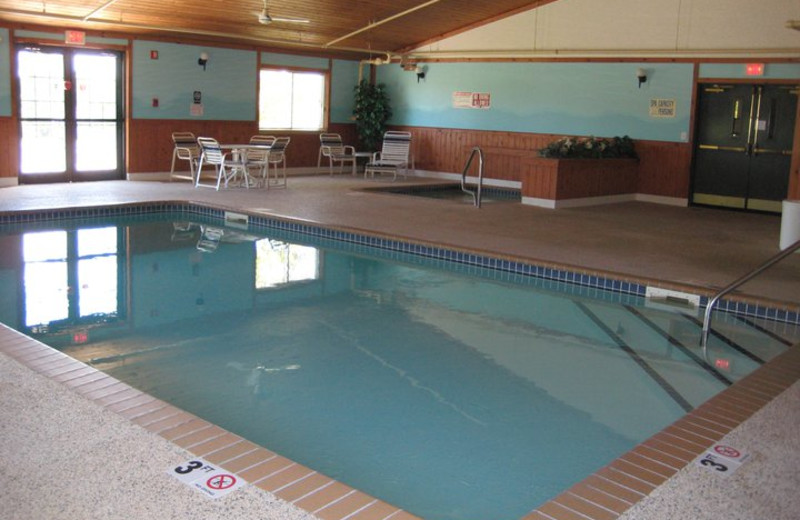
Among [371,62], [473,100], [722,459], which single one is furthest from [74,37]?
[722,459]

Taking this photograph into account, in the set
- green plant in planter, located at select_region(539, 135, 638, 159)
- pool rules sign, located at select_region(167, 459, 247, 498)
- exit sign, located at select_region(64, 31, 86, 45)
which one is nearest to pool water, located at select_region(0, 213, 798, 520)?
pool rules sign, located at select_region(167, 459, 247, 498)

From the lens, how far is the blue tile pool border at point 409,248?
6059mm

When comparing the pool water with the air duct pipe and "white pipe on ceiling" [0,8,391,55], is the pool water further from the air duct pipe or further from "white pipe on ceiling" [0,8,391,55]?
the air duct pipe

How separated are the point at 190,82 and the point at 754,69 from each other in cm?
850

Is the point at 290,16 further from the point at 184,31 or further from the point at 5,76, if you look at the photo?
the point at 5,76

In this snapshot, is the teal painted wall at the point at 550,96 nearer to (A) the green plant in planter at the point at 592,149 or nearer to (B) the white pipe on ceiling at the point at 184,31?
(A) the green plant in planter at the point at 592,149

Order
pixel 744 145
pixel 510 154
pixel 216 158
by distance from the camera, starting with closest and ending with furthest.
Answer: pixel 216 158
pixel 744 145
pixel 510 154

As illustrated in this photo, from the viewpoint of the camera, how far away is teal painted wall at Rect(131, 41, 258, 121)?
489 inches

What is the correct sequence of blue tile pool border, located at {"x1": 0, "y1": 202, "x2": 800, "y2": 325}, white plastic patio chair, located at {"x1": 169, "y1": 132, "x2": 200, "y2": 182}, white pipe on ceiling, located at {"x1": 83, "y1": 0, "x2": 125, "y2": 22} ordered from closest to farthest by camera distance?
blue tile pool border, located at {"x1": 0, "y1": 202, "x2": 800, "y2": 325} < white pipe on ceiling, located at {"x1": 83, "y1": 0, "x2": 125, "y2": 22} < white plastic patio chair, located at {"x1": 169, "y1": 132, "x2": 200, "y2": 182}

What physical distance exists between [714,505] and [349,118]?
1367 cm

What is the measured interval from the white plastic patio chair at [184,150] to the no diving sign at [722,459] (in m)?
10.1

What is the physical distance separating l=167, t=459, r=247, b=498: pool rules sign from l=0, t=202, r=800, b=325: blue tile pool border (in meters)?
4.52

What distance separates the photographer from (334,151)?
14820 millimetres

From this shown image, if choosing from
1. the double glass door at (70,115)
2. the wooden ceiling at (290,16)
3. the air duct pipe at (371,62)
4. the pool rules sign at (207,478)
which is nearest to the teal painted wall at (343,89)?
the air duct pipe at (371,62)
